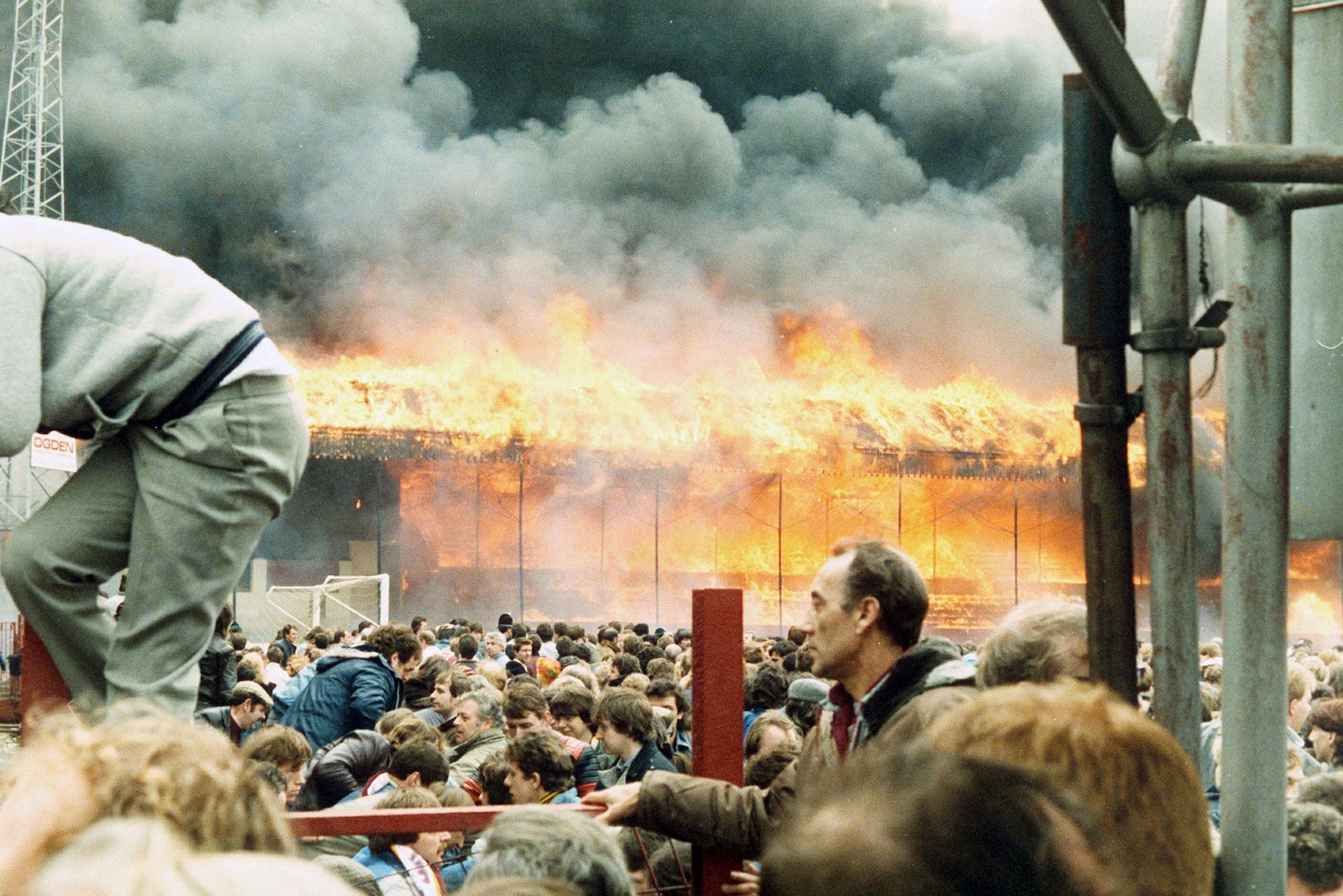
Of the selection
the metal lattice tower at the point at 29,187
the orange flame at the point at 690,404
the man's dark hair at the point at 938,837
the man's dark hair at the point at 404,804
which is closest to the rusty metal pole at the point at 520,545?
the orange flame at the point at 690,404

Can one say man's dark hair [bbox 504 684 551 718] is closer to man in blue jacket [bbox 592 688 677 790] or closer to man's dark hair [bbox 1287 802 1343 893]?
man in blue jacket [bbox 592 688 677 790]

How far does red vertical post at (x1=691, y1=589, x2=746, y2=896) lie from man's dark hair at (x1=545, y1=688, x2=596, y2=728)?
16.7ft

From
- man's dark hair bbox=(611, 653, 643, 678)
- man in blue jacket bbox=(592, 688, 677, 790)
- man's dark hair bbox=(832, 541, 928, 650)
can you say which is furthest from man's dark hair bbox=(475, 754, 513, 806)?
man's dark hair bbox=(611, 653, 643, 678)

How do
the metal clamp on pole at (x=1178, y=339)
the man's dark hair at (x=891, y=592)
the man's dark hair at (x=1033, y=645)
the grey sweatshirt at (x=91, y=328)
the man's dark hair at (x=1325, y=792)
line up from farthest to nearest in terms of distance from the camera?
the man's dark hair at (x=1325, y=792), the man's dark hair at (x=891, y=592), the man's dark hair at (x=1033, y=645), the grey sweatshirt at (x=91, y=328), the metal clamp on pole at (x=1178, y=339)

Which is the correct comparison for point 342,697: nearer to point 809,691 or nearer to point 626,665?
point 809,691

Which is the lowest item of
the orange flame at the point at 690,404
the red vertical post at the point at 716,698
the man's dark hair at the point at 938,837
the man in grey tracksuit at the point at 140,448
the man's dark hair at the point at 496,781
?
the man's dark hair at the point at 496,781

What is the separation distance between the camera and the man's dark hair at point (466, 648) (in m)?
12.8

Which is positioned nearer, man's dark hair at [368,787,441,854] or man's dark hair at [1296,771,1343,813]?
man's dark hair at [368,787,441,854]

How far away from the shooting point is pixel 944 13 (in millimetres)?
52844

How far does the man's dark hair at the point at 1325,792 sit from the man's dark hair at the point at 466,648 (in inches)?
372

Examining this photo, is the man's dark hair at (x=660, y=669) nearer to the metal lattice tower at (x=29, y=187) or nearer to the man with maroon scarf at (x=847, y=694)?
the man with maroon scarf at (x=847, y=694)

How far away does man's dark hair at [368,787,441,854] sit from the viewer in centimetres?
401

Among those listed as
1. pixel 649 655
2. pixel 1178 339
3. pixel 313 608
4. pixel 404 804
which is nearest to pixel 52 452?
pixel 313 608

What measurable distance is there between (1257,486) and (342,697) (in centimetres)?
555
